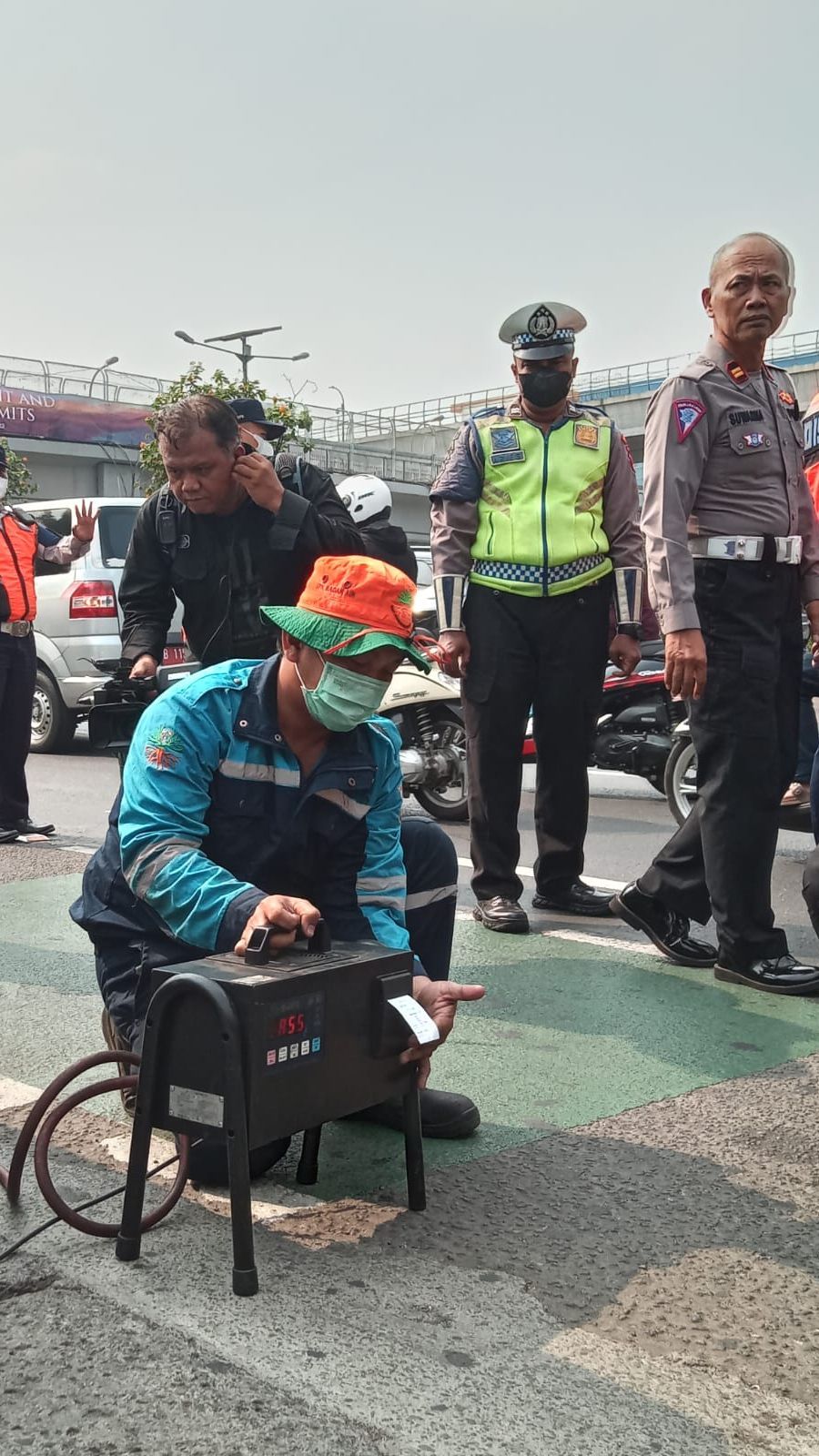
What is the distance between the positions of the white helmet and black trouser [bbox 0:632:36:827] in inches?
81.4

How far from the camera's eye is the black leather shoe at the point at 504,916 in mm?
5344

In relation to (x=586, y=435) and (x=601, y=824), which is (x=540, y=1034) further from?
(x=601, y=824)

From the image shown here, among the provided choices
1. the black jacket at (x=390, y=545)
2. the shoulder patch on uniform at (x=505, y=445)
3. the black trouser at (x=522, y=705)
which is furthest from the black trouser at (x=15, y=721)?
the shoulder patch on uniform at (x=505, y=445)

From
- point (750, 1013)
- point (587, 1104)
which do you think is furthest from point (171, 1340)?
point (750, 1013)

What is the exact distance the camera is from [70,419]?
157 ft

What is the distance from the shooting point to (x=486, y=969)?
15.9 feet

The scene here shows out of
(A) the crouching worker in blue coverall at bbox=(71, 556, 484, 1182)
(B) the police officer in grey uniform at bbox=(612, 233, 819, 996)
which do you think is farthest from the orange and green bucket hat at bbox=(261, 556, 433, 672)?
(B) the police officer in grey uniform at bbox=(612, 233, 819, 996)

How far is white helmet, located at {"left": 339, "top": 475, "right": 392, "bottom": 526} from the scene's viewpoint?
712 cm

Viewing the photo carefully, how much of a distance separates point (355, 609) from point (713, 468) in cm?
197

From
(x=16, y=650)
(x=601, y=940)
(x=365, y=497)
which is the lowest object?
(x=601, y=940)

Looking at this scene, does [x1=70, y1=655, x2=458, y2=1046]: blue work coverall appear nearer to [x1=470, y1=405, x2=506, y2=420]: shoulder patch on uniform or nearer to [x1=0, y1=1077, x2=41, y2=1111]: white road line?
[x1=0, y1=1077, x2=41, y2=1111]: white road line

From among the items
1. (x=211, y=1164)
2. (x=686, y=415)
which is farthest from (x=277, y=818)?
(x=686, y=415)

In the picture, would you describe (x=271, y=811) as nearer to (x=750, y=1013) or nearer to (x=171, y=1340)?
(x=171, y=1340)

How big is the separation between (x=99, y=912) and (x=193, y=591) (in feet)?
5.28
